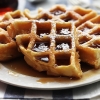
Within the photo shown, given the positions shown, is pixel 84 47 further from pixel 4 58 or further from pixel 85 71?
pixel 4 58

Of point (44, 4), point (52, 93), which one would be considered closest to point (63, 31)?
point (52, 93)

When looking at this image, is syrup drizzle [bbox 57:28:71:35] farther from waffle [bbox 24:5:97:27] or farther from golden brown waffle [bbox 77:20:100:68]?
waffle [bbox 24:5:97:27]

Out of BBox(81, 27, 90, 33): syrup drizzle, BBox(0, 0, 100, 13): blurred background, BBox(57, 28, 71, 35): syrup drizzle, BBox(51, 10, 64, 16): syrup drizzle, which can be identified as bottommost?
BBox(0, 0, 100, 13): blurred background

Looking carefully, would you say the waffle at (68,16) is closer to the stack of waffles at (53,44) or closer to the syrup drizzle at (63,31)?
the stack of waffles at (53,44)

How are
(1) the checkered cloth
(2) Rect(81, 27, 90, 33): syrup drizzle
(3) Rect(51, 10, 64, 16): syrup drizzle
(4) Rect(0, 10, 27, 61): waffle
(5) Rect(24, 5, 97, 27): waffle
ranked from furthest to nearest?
(3) Rect(51, 10, 64, 16): syrup drizzle, (5) Rect(24, 5, 97, 27): waffle, (2) Rect(81, 27, 90, 33): syrup drizzle, (4) Rect(0, 10, 27, 61): waffle, (1) the checkered cloth

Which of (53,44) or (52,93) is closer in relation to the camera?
(52,93)

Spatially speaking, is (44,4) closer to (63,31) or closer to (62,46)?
(63,31)

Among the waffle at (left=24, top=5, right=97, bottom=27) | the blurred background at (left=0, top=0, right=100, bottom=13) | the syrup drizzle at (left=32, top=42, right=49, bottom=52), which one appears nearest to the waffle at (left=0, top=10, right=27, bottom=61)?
the syrup drizzle at (left=32, top=42, right=49, bottom=52)

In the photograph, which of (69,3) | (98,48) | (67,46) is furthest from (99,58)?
(69,3)
